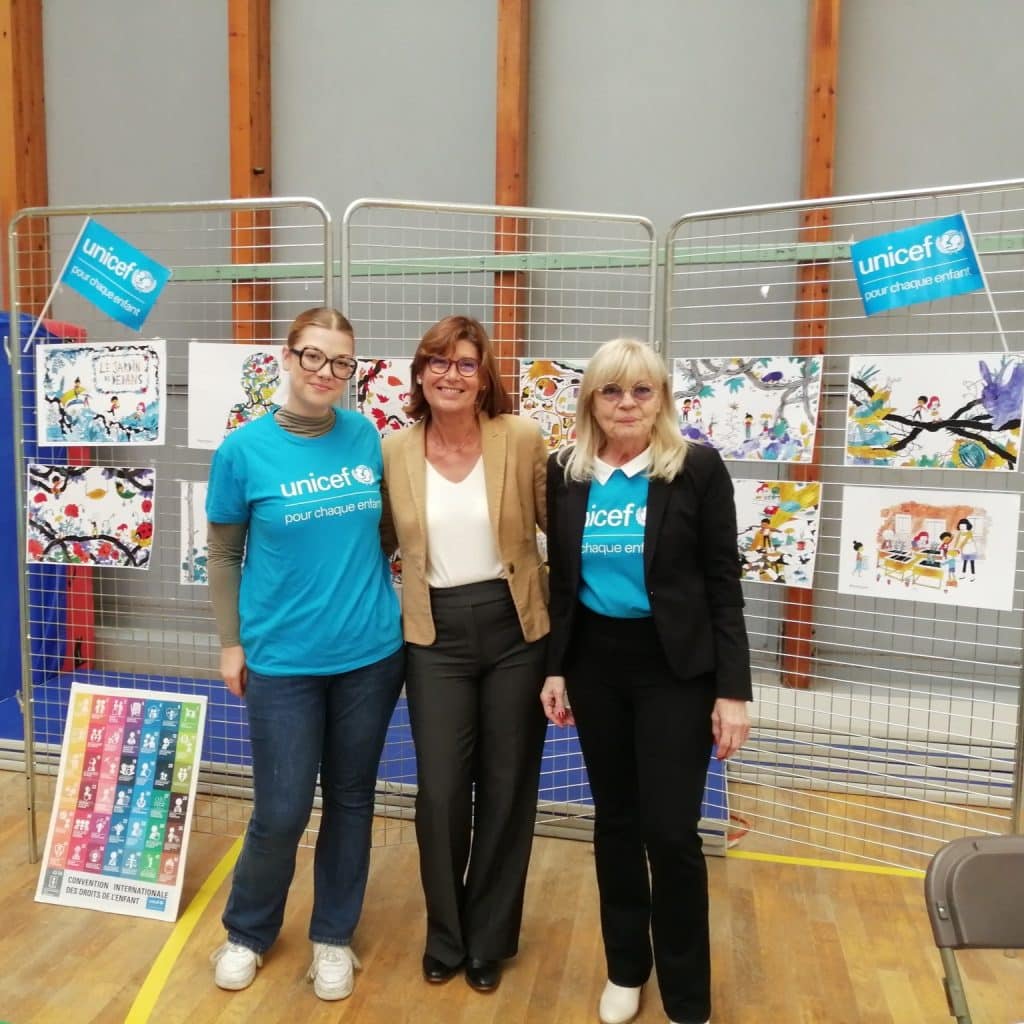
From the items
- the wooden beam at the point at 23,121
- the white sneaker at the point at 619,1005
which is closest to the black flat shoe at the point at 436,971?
the white sneaker at the point at 619,1005

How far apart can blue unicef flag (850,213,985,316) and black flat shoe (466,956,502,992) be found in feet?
6.46

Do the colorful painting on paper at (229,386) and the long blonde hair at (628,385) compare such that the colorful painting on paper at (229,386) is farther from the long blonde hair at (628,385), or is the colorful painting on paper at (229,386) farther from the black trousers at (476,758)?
the long blonde hair at (628,385)

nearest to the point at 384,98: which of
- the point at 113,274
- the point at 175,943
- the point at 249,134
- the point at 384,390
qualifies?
the point at 249,134

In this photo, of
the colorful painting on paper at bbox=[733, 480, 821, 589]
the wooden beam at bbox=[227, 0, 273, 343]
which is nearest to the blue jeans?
the colorful painting on paper at bbox=[733, 480, 821, 589]

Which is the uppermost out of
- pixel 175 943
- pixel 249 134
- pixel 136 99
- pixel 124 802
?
pixel 136 99

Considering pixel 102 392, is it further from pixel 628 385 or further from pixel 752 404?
pixel 752 404

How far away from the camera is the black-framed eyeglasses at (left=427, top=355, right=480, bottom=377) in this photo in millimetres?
1831

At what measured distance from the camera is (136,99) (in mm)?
3986

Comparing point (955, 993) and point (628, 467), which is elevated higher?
point (628, 467)

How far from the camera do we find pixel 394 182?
3816 millimetres

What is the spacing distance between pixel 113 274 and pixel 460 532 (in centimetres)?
142

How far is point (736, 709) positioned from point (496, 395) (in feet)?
2.90

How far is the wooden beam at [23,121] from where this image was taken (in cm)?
390

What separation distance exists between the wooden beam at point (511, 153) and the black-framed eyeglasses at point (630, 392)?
172 cm
